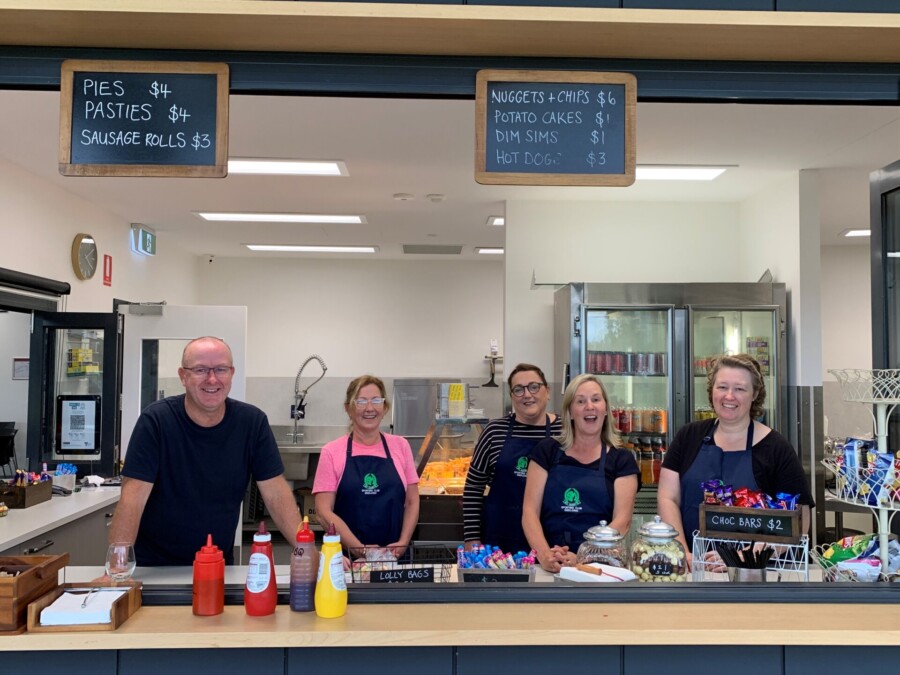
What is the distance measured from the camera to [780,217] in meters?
5.97

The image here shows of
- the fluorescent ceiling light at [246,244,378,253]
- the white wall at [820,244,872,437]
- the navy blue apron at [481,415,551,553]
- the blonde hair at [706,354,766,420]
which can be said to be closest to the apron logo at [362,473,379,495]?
the navy blue apron at [481,415,551,553]

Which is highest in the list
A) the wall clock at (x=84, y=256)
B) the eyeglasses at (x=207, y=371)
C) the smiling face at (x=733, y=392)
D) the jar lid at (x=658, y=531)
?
the wall clock at (x=84, y=256)

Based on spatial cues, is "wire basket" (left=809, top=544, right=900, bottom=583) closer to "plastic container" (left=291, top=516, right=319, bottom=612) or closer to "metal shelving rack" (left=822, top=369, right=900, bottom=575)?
"metal shelving rack" (left=822, top=369, right=900, bottom=575)

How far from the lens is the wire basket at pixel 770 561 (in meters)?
2.20

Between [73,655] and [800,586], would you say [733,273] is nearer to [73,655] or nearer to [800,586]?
[800,586]

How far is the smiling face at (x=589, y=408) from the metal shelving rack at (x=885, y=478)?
1.13 m

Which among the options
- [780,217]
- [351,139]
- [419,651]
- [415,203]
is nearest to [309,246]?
[415,203]

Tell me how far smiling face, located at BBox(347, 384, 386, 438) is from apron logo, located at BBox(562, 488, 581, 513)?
853 millimetres

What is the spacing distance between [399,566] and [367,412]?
1.37 m

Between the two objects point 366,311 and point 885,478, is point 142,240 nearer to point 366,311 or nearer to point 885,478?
point 366,311

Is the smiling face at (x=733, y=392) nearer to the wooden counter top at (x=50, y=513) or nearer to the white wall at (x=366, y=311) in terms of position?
the wooden counter top at (x=50, y=513)

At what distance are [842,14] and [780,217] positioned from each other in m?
4.29

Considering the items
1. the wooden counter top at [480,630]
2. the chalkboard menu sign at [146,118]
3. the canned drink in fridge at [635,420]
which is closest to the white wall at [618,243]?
the canned drink in fridge at [635,420]

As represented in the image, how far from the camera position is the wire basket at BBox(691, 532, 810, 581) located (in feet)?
7.21
